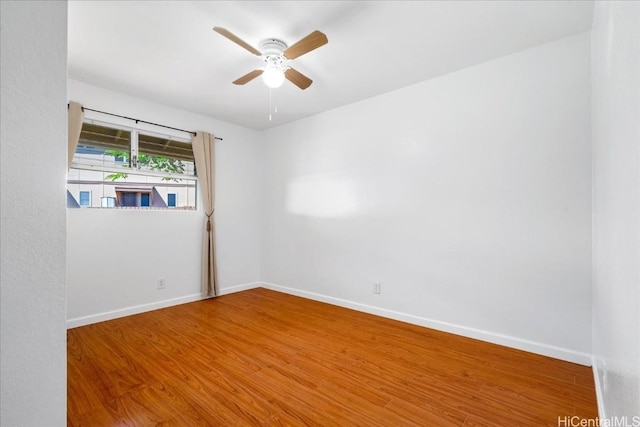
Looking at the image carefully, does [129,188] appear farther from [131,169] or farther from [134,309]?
[134,309]

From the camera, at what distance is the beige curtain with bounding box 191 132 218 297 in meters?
3.92

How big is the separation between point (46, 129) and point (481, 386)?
2643 millimetres

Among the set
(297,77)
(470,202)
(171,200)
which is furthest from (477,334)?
(171,200)

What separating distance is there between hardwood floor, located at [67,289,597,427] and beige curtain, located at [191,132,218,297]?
0.95 metres

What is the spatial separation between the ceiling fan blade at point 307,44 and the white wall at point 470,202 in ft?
4.88

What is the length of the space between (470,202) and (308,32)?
2084 mm

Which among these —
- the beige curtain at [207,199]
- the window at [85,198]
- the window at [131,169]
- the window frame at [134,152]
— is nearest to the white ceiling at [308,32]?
the window frame at [134,152]

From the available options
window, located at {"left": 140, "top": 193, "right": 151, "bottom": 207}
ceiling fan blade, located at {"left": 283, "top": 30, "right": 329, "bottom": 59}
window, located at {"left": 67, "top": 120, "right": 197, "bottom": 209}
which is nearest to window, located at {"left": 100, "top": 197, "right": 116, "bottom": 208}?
window, located at {"left": 67, "top": 120, "right": 197, "bottom": 209}

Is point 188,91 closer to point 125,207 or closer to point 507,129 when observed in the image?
point 125,207

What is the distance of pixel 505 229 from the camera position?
2.54 m

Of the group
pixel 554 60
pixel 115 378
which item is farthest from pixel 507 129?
pixel 115 378

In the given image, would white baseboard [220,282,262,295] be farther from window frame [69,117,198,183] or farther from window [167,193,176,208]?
window frame [69,117,198,183]

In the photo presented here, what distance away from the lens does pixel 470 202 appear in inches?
108

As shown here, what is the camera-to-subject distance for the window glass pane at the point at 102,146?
313 centimetres
